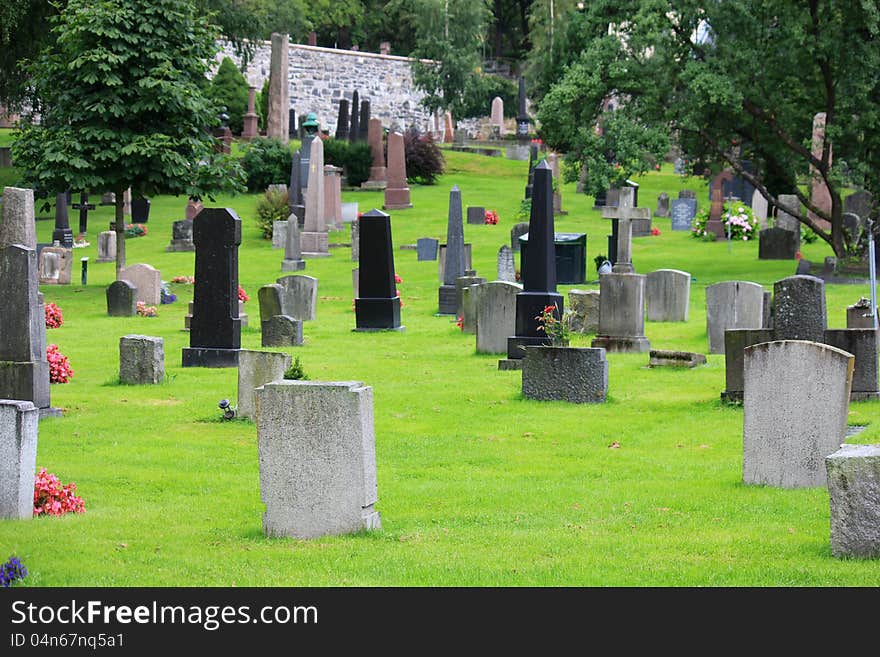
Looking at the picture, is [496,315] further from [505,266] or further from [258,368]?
[505,266]

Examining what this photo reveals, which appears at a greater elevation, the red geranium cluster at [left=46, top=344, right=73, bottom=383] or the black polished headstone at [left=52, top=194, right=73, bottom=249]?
the black polished headstone at [left=52, top=194, right=73, bottom=249]

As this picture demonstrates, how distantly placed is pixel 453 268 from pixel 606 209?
3.18 m

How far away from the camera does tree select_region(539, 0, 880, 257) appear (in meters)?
29.5

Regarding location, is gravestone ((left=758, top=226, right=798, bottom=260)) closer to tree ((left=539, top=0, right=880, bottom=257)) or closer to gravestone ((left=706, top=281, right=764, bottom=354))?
tree ((left=539, top=0, right=880, bottom=257))

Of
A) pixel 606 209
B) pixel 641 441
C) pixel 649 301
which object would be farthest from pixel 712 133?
pixel 641 441

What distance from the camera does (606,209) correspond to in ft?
82.8

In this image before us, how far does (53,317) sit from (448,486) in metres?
14.6

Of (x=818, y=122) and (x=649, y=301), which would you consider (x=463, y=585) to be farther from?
(x=818, y=122)

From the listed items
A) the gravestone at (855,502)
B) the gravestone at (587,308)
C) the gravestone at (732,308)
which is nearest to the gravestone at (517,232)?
the gravestone at (587,308)

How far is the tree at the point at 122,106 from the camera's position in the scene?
2959 cm

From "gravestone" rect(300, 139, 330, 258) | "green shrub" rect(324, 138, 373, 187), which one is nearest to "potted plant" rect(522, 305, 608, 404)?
"gravestone" rect(300, 139, 330, 258)

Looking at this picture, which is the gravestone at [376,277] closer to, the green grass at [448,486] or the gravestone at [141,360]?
the green grass at [448,486]

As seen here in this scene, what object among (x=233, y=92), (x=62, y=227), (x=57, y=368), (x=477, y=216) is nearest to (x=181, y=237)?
(x=62, y=227)

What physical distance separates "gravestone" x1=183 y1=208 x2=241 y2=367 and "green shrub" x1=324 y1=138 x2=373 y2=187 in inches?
1325
